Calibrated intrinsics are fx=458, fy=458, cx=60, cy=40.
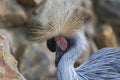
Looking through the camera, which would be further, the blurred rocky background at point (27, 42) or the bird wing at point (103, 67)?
the blurred rocky background at point (27, 42)

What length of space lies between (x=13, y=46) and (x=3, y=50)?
134cm

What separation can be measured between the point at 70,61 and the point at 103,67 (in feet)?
0.64

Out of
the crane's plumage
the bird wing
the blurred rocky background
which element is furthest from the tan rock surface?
the blurred rocky background

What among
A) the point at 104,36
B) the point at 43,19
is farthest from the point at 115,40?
the point at 43,19

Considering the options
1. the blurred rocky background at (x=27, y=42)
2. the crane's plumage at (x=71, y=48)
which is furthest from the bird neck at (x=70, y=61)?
the blurred rocky background at (x=27, y=42)

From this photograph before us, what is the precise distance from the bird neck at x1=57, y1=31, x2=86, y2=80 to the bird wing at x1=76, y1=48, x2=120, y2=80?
0.08 m

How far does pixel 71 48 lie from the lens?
2600 millimetres

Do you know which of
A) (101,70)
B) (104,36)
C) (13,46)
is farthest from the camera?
(104,36)

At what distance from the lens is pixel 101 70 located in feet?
8.51

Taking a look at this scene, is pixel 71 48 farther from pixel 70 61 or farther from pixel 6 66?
pixel 6 66

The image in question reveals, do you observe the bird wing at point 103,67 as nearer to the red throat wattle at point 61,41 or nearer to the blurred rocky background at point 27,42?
the red throat wattle at point 61,41

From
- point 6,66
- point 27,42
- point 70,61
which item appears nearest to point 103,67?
point 70,61

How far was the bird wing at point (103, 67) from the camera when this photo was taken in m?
2.56

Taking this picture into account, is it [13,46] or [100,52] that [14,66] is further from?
[13,46]
